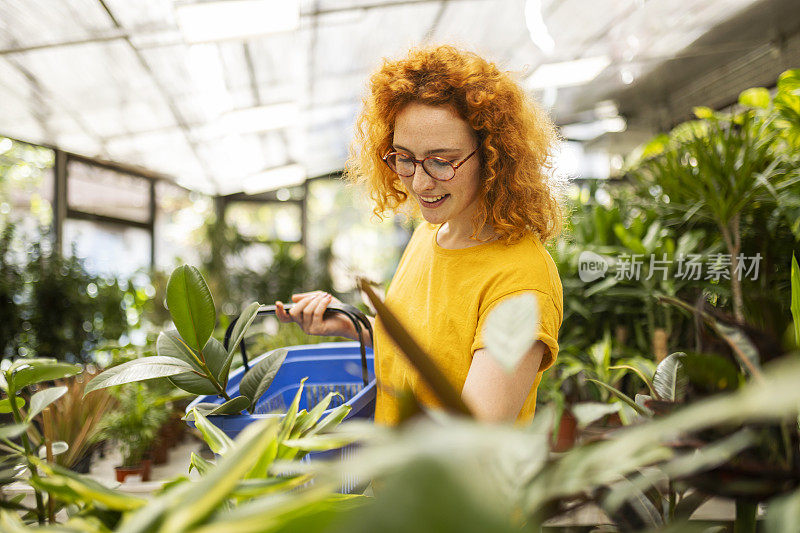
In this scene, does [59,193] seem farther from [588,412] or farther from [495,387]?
[588,412]

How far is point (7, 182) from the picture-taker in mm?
4012

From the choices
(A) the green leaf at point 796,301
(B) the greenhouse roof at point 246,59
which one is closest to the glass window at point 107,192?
(B) the greenhouse roof at point 246,59

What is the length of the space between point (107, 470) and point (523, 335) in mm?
2430

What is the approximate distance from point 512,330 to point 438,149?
69 centimetres

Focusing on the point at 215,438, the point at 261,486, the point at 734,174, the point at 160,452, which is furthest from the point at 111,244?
the point at 261,486

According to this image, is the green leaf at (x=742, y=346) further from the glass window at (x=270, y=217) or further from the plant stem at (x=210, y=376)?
the glass window at (x=270, y=217)

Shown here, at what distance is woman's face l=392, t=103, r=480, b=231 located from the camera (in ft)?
3.13

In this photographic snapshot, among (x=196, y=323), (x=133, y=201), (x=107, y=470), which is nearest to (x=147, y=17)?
(x=107, y=470)

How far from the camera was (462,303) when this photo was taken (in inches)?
37.9

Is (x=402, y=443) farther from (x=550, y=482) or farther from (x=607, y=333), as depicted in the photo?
(x=607, y=333)

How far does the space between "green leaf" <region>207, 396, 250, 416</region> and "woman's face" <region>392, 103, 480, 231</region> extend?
0.49 meters

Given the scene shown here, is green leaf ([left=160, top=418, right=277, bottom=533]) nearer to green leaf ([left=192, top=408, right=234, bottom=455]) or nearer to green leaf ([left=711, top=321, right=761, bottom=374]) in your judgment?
green leaf ([left=192, top=408, right=234, bottom=455])

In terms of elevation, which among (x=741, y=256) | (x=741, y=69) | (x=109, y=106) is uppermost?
(x=741, y=69)

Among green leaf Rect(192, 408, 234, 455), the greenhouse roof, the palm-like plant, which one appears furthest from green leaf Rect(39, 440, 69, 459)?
the palm-like plant
